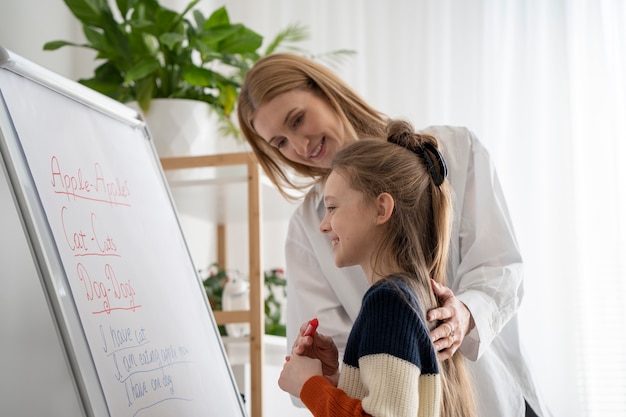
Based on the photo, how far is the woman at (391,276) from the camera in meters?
0.99

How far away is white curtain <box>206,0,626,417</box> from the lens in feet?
7.25

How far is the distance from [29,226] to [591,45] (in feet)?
6.35

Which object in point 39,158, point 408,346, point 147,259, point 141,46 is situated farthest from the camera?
point 141,46

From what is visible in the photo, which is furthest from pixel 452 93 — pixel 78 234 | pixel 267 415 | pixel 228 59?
pixel 78 234

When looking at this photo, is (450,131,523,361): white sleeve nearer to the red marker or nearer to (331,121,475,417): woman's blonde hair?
(331,121,475,417): woman's blonde hair

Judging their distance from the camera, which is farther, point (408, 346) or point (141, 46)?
point (141, 46)

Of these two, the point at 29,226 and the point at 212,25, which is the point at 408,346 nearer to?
the point at 29,226

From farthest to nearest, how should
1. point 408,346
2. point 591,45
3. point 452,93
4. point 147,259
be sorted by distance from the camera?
1. point 452,93
2. point 591,45
3. point 147,259
4. point 408,346

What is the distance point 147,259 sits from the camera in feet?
4.68

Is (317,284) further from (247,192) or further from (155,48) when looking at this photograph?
(155,48)

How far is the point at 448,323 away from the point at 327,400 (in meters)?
0.24

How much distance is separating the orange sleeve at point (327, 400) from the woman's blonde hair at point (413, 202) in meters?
0.21

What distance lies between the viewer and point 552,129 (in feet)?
7.65

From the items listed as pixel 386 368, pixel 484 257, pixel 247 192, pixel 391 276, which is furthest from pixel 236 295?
pixel 386 368
